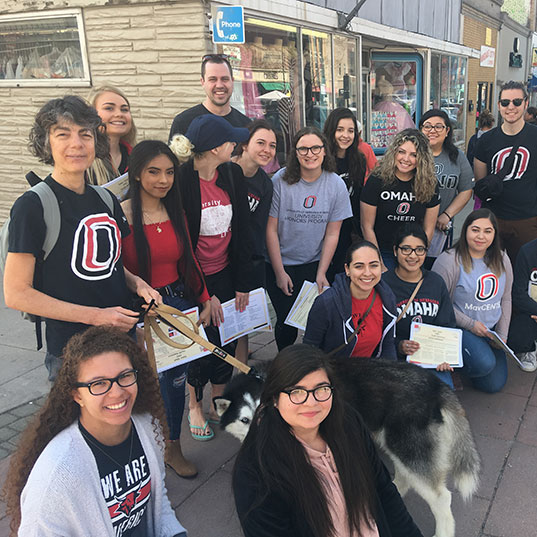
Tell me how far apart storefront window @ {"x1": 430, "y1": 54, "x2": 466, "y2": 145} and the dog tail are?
502 inches

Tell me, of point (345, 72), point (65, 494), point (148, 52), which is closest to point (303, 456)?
point (65, 494)

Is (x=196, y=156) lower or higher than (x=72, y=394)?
higher

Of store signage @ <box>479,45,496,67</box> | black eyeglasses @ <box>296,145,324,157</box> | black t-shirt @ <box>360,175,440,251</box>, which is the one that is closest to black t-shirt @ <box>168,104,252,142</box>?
black eyeglasses @ <box>296,145,324,157</box>

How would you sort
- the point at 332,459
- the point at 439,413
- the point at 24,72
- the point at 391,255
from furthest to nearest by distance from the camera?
the point at 24,72 < the point at 391,255 < the point at 439,413 < the point at 332,459

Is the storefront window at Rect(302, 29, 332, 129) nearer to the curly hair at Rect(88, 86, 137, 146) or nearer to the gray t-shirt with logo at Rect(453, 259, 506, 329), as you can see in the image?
the curly hair at Rect(88, 86, 137, 146)

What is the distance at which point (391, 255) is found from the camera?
4.42 meters

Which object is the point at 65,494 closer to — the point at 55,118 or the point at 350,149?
the point at 55,118

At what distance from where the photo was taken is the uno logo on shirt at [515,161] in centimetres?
472

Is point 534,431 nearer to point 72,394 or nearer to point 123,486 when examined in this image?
point 123,486

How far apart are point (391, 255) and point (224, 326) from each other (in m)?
1.70

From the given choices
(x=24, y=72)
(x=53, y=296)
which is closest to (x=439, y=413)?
(x=53, y=296)

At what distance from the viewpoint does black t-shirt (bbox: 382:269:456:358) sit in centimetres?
386

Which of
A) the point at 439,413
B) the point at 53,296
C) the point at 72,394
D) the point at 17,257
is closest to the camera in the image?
the point at 72,394

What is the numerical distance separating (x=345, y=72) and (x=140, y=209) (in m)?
7.61
